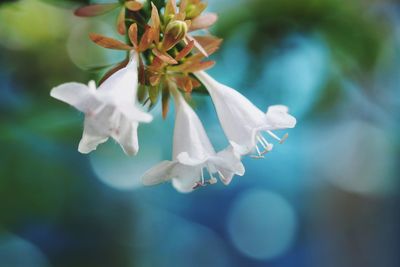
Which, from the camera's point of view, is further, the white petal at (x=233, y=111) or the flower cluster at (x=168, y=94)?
the white petal at (x=233, y=111)

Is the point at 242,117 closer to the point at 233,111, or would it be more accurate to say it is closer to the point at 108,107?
the point at 233,111

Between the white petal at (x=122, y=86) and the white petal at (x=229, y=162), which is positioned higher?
the white petal at (x=122, y=86)

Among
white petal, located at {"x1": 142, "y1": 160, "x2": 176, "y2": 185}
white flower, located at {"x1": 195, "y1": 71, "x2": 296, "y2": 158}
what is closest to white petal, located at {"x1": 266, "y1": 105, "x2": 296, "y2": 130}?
white flower, located at {"x1": 195, "y1": 71, "x2": 296, "y2": 158}

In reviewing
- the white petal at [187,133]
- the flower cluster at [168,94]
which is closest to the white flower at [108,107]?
the flower cluster at [168,94]

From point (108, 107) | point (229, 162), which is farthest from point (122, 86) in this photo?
point (229, 162)

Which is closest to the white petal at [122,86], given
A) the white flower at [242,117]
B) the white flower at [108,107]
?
the white flower at [108,107]

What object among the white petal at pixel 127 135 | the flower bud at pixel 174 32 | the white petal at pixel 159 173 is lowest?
the white petal at pixel 159 173

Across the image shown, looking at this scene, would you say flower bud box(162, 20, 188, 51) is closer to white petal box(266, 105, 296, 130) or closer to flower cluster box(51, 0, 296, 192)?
flower cluster box(51, 0, 296, 192)

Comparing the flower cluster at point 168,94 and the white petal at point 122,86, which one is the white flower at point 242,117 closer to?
the flower cluster at point 168,94
